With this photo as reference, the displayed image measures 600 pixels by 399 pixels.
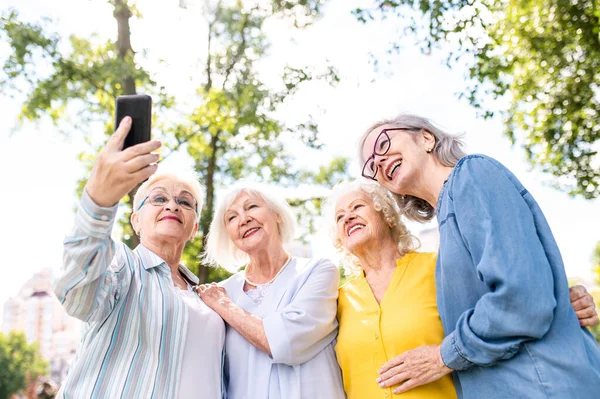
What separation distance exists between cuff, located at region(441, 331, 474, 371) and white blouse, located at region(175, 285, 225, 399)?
1304mm

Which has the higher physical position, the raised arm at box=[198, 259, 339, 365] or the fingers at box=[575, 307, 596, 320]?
the fingers at box=[575, 307, 596, 320]

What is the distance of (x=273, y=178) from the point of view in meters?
13.5

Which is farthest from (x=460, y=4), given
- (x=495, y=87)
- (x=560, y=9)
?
(x=560, y=9)

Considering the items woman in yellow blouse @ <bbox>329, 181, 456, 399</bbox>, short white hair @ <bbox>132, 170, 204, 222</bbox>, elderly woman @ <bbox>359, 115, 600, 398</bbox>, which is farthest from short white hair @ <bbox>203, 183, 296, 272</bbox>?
elderly woman @ <bbox>359, 115, 600, 398</bbox>

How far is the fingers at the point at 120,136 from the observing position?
192 cm

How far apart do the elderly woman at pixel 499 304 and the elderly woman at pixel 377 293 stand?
0.19 metres

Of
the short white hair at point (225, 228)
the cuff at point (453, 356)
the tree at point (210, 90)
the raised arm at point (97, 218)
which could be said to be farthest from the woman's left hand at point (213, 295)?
the tree at point (210, 90)

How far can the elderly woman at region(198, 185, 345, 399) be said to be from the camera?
3.08m

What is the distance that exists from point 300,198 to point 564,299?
37.6 feet

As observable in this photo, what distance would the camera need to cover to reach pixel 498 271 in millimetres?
2148

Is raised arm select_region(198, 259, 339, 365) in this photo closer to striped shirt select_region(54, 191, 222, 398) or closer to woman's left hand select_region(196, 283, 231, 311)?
woman's left hand select_region(196, 283, 231, 311)

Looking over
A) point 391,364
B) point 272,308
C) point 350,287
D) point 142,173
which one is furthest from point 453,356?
point 142,173

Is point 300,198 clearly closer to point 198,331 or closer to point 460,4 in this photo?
point 460,4

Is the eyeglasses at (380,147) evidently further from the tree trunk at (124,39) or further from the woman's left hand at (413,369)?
the tree trunk at (124,39)
